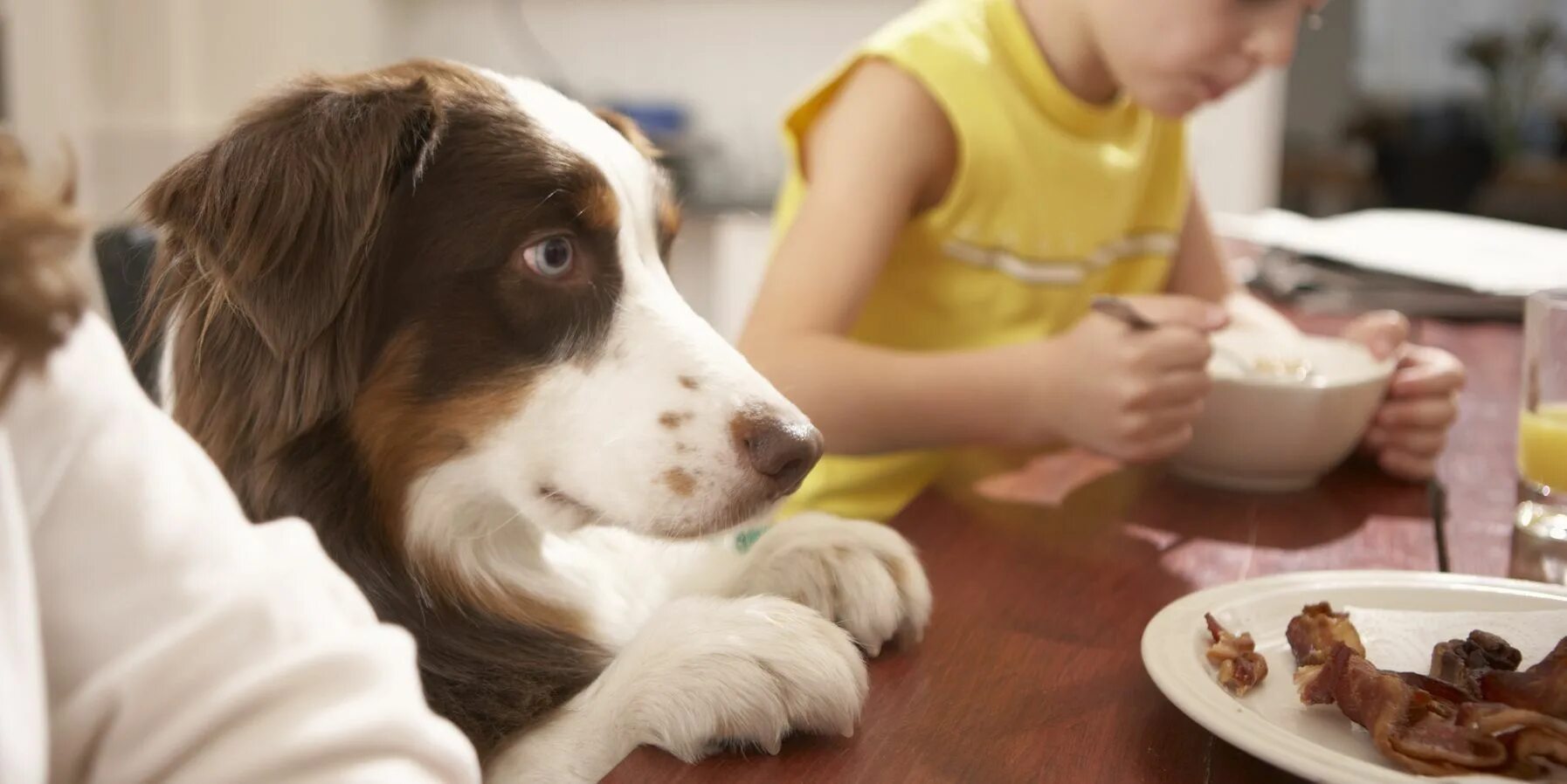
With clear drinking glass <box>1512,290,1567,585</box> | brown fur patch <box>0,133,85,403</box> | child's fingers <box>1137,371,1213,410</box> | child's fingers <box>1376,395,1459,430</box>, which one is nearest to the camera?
brown fur patch <box>0,133,85,403</box>

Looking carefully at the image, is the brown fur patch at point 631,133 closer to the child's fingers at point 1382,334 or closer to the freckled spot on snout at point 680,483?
the freckled spot on snout at point 680,483

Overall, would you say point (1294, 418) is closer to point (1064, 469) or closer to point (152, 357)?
point (1064, 469)

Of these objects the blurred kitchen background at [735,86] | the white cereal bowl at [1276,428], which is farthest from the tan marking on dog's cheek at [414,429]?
the blurred kitchen background at [735,86]

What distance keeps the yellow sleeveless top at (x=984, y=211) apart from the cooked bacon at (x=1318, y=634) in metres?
0.64

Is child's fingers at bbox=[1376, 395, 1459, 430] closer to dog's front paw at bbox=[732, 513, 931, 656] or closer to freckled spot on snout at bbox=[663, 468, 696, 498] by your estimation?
dog's front paw at bbox=[732, 513, 931, 656]

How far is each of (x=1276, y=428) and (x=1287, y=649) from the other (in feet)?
1.36

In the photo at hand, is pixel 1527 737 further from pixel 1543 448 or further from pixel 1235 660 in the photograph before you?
pixel 1543 448

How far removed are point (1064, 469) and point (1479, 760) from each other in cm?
64

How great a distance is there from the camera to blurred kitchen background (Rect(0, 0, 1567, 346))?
9.89ft

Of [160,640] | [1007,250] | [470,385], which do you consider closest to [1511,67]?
[1007,250]

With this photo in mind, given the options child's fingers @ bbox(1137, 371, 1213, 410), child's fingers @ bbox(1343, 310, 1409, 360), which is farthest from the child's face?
child's fingers @ bbox(1137, 371, 1213, 410)

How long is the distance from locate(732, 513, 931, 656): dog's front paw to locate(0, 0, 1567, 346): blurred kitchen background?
2013mm

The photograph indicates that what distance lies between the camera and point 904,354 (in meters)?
1.20

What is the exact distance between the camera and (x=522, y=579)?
34.5 inches
